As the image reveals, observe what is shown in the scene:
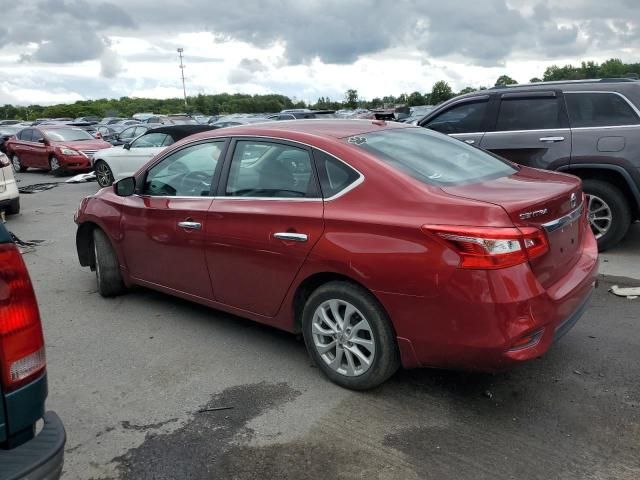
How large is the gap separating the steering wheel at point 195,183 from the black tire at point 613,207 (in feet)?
13.7

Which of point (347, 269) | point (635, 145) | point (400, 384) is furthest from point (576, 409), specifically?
point (635, 145)

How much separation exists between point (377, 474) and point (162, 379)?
1713 millimetres

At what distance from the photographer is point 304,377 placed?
12.4 feet

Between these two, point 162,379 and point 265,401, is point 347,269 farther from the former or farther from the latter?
point 162,379

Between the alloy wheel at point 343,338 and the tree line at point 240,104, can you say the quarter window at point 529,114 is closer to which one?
the alloy wheel at point 343,338

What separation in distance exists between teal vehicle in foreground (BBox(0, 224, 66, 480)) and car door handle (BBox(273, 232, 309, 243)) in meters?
1.73

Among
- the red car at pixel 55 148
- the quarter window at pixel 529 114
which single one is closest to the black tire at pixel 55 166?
the red car at pixel 55 148

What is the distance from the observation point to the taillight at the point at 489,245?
286 centimetres

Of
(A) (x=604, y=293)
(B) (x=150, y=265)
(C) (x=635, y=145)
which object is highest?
(C) (x=635, y=145)

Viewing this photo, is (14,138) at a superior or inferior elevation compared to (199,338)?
superior

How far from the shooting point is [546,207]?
3145mm

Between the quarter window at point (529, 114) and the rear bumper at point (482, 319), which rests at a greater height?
the quarter window at point (529, 114)

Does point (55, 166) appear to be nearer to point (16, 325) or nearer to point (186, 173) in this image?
point (186, 173)

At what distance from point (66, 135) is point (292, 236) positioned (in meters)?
15.6
